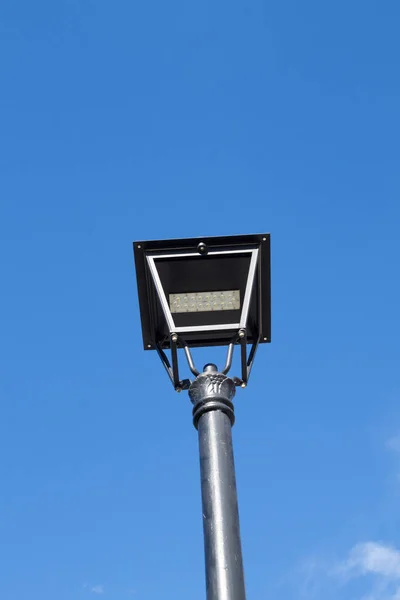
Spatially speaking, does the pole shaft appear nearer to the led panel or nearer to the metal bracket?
the metal bracket

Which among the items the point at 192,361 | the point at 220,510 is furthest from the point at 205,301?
the point at 220,510

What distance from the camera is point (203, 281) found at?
19.1 ft

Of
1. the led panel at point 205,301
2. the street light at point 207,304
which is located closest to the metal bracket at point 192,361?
the street light at point 207,304

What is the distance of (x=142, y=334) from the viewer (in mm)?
5980

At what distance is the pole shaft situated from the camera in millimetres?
4098

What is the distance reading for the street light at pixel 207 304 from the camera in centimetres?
516

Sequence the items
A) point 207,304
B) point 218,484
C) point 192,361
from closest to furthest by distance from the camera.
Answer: point 218,484, point 192,361, point 207,304

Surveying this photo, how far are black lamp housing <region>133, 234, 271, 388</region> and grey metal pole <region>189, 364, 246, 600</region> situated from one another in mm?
491

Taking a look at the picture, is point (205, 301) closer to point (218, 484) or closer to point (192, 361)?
point (192, 361)

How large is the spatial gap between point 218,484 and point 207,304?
1583mm

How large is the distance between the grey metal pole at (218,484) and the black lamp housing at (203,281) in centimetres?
49

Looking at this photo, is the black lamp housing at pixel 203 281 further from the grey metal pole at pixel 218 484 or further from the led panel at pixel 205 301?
the grey metal pole at pixel 218 484

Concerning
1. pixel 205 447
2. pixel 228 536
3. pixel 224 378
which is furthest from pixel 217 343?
pixel 228 536

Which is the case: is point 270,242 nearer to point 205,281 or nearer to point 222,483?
point 205,281
